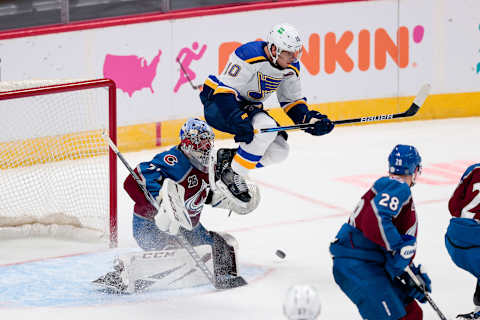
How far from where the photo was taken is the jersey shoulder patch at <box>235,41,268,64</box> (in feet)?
16.5

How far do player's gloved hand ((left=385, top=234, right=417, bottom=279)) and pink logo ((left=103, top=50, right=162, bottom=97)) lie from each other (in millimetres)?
4318

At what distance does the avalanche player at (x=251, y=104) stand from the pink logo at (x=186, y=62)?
261 cm

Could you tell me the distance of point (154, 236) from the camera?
16.0 feet

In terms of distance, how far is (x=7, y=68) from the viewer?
7.07 meters

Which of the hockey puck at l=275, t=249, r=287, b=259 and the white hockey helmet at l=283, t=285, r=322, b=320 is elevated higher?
the white hockey helmet at l=283, t=285, r=322, b=320

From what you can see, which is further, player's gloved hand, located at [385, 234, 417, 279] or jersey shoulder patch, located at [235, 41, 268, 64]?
jersey shoulder patch, located at [235, 41, 268, 64]

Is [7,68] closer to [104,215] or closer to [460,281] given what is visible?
[104,215]

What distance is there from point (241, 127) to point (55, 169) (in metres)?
1.36

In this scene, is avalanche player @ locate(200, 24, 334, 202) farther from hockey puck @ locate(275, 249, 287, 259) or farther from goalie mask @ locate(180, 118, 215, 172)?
hockey puck @ locate(275, 249, 287, 259)

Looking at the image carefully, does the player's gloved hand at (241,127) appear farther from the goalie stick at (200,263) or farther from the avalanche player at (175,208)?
the goalie stick at (200,263)

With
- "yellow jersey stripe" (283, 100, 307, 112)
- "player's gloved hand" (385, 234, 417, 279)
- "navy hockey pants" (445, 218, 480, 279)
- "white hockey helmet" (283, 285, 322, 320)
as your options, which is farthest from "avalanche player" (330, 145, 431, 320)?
"yellow jersey stripe" (283, 100, 307, 112)

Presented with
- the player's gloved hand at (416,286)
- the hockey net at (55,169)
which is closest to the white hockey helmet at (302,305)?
the player's gloved hand at (416,286)

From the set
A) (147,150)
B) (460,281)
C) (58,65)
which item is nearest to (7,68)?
(58,65)

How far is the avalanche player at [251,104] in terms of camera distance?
194 inches
